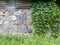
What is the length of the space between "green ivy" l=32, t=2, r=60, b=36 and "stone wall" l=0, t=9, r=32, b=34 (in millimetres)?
240

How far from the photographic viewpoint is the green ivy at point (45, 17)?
6109 millimetres

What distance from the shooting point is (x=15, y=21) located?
6.37m

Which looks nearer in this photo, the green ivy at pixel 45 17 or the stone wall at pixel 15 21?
the green ivy at pixel 45 17

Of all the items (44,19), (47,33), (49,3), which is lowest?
(47,33)

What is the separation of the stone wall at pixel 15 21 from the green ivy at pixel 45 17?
0.24 m

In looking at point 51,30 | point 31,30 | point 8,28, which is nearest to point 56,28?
point 51,30

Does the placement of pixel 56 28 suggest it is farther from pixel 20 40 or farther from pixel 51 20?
pixel 20 40

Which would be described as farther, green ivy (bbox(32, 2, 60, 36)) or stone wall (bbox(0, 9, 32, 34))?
stone wall (bbox(0, 9, 32, 34))

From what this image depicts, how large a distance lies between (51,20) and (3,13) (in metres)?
1.39

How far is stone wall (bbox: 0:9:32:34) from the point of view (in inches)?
250

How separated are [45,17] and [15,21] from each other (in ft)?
2.89

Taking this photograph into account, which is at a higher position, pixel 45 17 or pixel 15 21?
pixel 45 17

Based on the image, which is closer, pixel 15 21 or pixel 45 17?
pixel 45 17

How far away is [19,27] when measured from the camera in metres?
6.34
